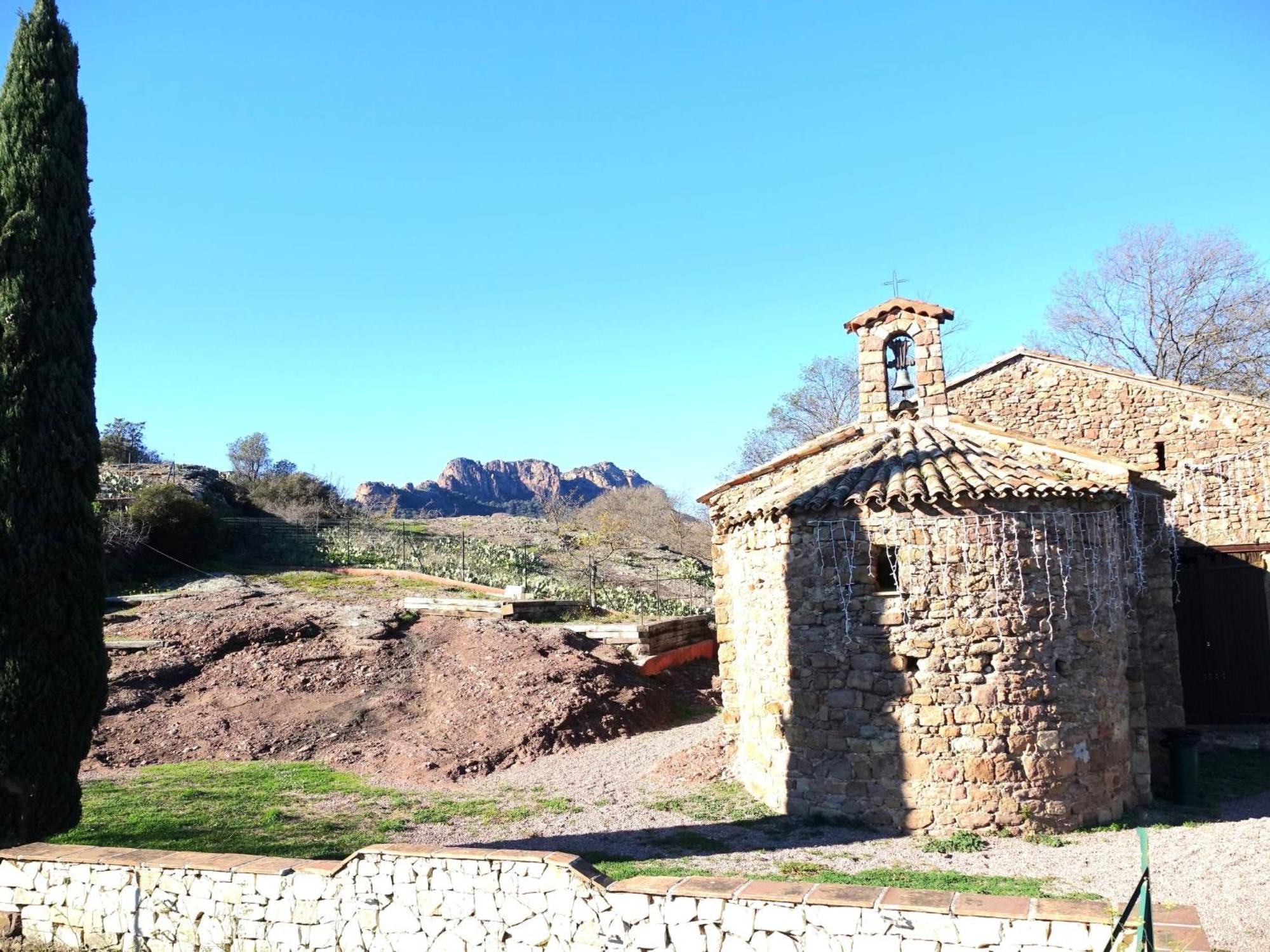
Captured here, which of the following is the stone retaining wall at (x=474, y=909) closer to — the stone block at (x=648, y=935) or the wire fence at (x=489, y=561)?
the stone block at (x=648, y=935)

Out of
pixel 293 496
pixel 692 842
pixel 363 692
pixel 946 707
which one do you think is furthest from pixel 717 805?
pixel 293 496

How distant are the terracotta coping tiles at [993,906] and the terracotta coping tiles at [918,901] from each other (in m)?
0.06

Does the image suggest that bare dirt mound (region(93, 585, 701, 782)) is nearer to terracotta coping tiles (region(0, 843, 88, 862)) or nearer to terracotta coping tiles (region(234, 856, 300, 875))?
terracotta coping tiles (region(0, 843, 88, 862))

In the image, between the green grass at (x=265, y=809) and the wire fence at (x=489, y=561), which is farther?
the wire fence at (x=489, y=561)

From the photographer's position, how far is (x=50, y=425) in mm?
9125

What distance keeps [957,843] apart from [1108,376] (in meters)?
9.48

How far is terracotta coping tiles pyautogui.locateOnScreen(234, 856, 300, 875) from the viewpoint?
6.76 meters

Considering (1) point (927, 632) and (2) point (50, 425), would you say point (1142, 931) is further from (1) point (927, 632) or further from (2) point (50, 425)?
(2) point (50, 425)

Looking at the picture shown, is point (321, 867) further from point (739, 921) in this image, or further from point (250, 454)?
point (250, 454)

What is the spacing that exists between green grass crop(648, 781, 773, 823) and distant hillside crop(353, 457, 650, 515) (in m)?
62.5

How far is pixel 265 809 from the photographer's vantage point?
11.5 meters

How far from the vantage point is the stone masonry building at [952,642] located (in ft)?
33.4

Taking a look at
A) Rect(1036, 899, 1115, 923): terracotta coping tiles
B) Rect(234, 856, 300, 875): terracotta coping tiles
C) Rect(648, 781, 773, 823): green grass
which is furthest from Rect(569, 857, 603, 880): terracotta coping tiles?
Rect(648, 781, 773, 823): green grass

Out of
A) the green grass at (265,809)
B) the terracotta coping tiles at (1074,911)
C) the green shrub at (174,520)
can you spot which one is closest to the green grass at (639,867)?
the green grass at (265,809)
